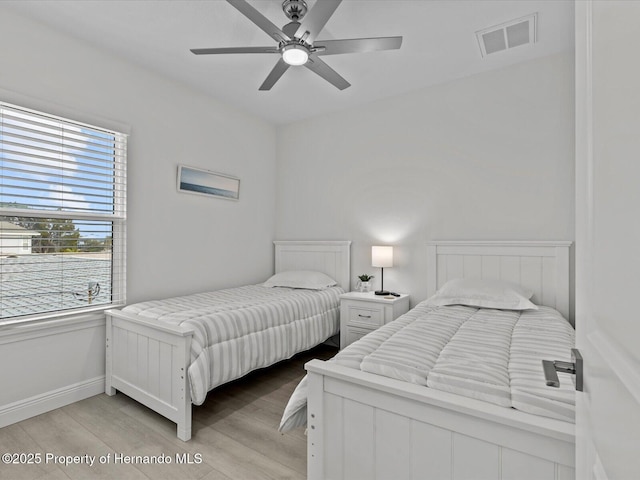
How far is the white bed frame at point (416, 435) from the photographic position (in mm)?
1026

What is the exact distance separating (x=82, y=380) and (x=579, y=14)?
10.8ft

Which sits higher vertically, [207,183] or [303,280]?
[207,183]

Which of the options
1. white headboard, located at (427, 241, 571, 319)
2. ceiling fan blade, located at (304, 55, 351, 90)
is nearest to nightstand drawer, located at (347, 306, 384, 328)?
white headboard, located at (427, 241, 571, 319)

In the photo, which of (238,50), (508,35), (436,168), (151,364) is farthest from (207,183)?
(508,35)

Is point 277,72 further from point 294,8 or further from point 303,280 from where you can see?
point 303,280

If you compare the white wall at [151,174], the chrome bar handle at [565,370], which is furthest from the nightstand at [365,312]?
the chrome bar handle at [565,370]

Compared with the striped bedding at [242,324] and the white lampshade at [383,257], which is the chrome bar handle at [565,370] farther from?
the white lampshade at [383,257]

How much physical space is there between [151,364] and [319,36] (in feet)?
8.39

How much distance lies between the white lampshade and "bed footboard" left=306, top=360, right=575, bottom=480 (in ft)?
6.48

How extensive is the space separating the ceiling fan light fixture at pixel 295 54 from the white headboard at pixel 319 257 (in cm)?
206

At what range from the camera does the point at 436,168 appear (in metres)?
3.33

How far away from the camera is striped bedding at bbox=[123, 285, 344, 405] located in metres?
2.13

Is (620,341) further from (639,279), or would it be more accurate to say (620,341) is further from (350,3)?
(350,3)

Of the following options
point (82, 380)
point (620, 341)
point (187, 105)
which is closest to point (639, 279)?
point (620, 341)
